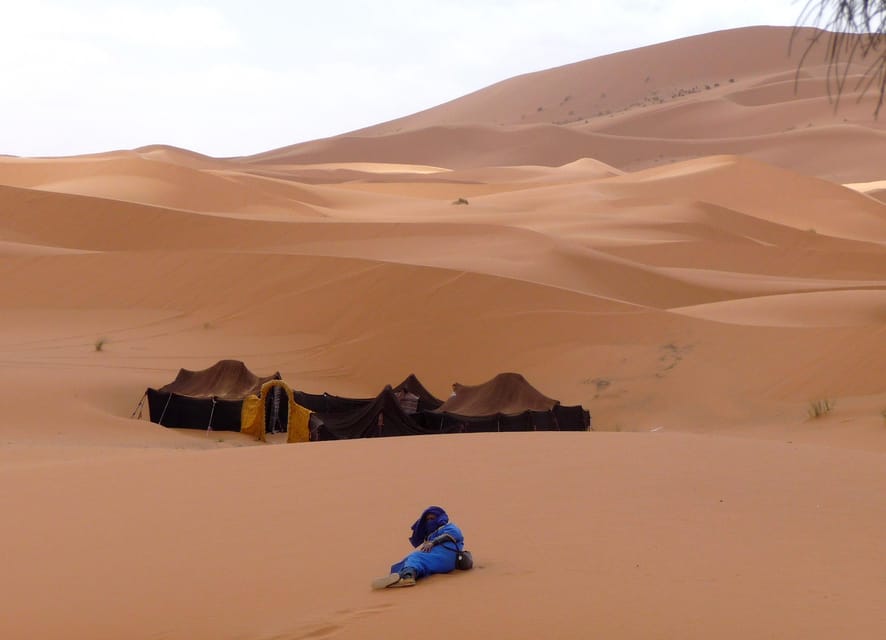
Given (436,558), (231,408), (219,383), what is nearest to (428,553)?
(436,558)

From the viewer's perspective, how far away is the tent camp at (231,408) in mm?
21344

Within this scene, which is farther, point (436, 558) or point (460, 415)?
point (460, 415)

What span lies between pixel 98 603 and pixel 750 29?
5093 inches

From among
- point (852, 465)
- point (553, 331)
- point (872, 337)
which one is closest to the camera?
point (852, 465)

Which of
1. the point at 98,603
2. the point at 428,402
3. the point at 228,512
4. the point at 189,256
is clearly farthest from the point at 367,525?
the point at 189,256

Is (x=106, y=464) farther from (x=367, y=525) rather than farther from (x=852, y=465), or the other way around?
(x=852, y=465)

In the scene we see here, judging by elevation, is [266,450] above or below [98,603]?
above

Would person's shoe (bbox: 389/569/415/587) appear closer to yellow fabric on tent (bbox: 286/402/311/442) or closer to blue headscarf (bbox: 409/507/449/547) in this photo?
blue headscarf (bbox: 409/507/449/547)

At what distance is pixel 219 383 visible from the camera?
22.7m

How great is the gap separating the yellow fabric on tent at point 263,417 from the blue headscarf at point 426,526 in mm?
12915

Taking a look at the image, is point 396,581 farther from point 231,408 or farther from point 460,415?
point 231,408

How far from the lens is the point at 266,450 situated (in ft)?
43.9

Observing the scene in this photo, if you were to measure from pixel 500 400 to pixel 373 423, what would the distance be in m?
2.53

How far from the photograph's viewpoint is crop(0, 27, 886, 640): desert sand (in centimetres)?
746
